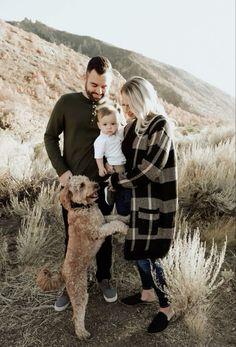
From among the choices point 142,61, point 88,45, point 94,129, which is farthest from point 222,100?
point 94,129

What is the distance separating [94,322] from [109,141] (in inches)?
74.7

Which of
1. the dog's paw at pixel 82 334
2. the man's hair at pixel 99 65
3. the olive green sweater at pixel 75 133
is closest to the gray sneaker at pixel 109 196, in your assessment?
the olive green sweater at pixel 75 133

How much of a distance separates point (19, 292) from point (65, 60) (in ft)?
87.6

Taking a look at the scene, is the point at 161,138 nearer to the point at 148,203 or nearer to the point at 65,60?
the point at 148,203

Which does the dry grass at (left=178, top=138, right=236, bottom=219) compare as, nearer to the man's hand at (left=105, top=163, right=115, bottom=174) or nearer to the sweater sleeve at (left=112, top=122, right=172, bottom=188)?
the man's hand at (left=105, top=163, right=115, bottom=174)

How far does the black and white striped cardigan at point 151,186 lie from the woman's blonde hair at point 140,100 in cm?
7

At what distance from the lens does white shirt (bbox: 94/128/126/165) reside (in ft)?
13.0

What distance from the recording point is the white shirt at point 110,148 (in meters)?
3.98

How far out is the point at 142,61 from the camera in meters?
51.2

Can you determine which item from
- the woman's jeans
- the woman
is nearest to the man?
the woman

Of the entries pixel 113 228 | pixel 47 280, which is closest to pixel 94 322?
pixel 47 280

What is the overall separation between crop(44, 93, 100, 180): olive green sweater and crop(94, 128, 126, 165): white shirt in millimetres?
224

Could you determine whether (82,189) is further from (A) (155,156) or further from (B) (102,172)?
(A) (155,156)

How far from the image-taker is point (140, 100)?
12.1 feet
